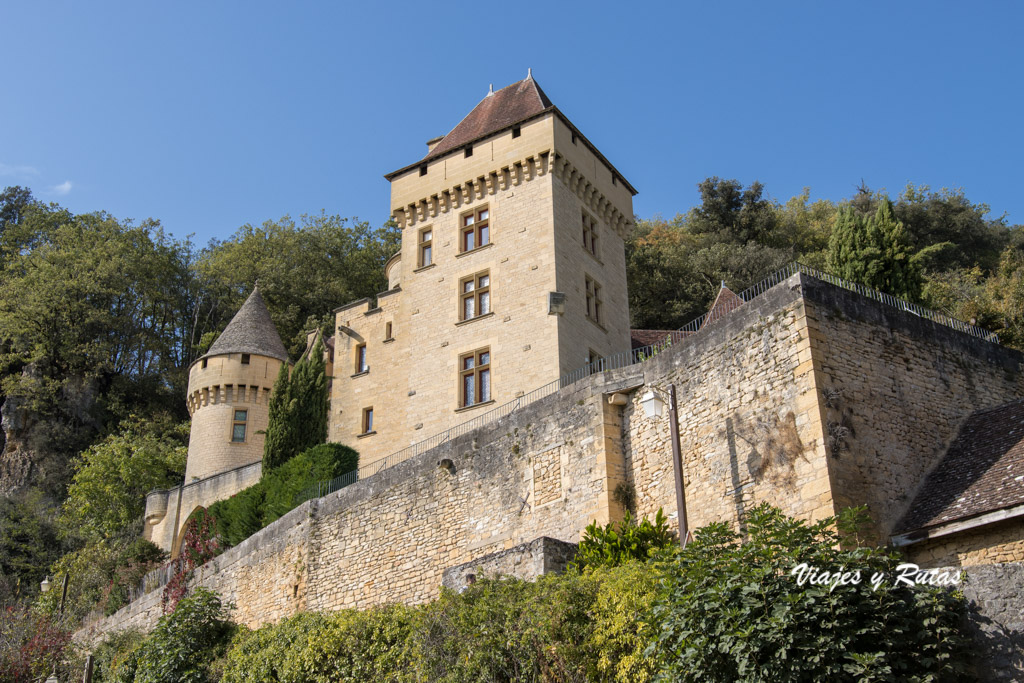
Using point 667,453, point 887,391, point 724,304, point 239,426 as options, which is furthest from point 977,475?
point 239,426

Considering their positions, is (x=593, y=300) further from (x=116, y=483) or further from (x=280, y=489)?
(x=116, y=483)

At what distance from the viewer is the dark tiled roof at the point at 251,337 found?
114 feet

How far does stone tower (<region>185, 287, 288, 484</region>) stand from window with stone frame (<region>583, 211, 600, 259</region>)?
1339 cm

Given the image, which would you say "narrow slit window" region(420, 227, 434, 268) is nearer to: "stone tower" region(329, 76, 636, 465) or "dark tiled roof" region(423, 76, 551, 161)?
"stone tower" region(329, 76, 636, 465)

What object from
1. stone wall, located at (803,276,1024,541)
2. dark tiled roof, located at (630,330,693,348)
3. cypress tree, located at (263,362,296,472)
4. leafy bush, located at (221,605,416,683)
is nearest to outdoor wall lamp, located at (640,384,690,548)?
stone wall, located at (803,276,1024,541)

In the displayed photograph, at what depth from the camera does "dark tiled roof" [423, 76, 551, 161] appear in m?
27.2

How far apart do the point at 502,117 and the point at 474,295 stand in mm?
5468

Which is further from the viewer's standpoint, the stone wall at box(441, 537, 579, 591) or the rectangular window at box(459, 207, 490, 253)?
the rectangular window at box(459, 207, 490, 253)

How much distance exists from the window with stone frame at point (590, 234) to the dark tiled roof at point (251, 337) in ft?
42.7

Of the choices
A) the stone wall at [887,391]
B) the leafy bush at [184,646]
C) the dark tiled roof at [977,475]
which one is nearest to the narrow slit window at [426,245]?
the leafy bush at [184,646]

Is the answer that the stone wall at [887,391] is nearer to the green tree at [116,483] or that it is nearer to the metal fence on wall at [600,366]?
the metal fence on wall at [600,366]

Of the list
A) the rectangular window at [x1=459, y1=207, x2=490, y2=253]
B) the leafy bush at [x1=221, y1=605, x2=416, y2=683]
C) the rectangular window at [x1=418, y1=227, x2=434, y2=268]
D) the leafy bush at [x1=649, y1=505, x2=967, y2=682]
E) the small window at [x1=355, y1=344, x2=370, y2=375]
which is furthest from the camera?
the small window at [x1=355, y1=344, x2=370, y2=375]

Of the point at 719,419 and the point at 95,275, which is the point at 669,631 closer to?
the point at 719,419

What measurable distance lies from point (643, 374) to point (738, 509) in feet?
11.4
